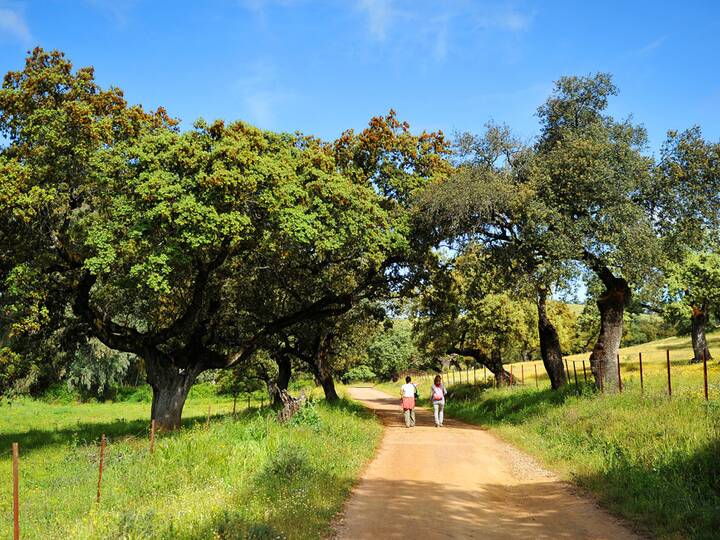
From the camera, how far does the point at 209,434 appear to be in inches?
518

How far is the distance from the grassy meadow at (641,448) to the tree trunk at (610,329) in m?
0.72

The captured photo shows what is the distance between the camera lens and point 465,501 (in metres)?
9.77

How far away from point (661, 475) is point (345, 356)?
33738 mm

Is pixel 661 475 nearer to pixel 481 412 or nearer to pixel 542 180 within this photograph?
pixel 542 180

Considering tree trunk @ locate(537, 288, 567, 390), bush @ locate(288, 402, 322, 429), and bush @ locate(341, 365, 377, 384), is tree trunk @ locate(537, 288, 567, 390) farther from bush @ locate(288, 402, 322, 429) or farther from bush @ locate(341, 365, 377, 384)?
bush @ locate(341, 365, 377, 384)

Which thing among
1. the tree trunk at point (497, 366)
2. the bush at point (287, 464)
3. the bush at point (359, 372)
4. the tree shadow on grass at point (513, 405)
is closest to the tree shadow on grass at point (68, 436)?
the tree shadow on grass at point (513, 405)

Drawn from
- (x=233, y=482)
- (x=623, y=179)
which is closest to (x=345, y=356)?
(x=623, y=179)

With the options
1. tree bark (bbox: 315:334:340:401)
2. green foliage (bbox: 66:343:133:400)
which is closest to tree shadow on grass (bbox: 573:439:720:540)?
tree bark (bbox: 315:334:340:401)

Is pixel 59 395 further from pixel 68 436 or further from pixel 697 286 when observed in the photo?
pixel 697 286

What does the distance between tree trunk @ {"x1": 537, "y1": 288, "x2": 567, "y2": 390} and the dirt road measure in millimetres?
9088

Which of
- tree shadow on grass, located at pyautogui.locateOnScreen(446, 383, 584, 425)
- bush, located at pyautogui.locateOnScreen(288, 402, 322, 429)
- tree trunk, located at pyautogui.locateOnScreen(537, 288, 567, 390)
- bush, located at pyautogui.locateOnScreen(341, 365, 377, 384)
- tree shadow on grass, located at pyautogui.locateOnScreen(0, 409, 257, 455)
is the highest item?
tree trunk, located at pyautogui.locateOnScreen(537, 288, 567, 390)

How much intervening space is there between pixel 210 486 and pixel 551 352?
699 inches

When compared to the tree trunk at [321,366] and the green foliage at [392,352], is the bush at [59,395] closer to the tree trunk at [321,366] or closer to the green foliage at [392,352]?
the tree trunk at [321,366]

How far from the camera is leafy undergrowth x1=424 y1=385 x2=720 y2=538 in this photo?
8227mm
